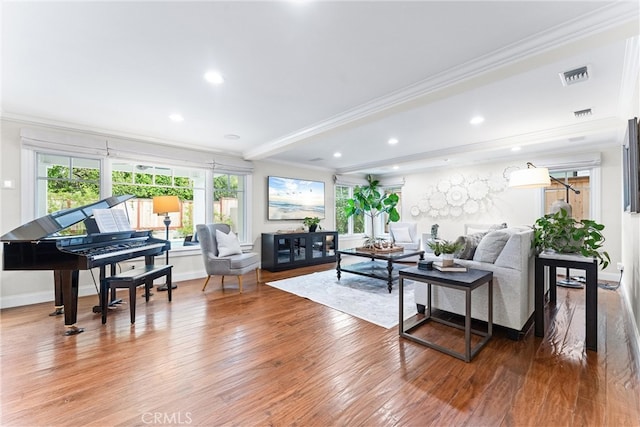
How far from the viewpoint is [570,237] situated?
2533mm

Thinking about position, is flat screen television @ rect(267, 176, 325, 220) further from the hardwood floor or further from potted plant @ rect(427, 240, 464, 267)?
potted plant @ rect(427, 240, 464, 267)

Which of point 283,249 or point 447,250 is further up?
point 447,250

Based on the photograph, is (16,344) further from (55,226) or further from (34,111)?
(34,111)

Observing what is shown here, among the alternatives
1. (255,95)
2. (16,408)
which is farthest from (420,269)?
(16,408)

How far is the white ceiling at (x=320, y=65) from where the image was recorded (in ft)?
5.65

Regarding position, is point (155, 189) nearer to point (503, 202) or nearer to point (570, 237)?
point (570, 237)

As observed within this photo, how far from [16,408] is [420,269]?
117 inches

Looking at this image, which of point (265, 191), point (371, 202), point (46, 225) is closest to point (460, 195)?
point (371, 202)

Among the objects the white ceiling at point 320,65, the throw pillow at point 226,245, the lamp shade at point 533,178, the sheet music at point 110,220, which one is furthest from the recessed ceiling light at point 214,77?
the lamp shade at point 533,178

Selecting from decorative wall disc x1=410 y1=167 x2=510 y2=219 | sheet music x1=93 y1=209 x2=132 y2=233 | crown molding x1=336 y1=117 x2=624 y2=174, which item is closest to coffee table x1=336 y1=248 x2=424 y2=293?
crown molding x1=336 y1=117 x2=624 y2=174

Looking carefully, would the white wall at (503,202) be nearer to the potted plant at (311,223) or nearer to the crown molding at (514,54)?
the potted plant at (311,223)

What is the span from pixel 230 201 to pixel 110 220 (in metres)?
2.25

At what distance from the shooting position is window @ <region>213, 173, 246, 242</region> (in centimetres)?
527

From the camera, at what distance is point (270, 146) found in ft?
15.5
